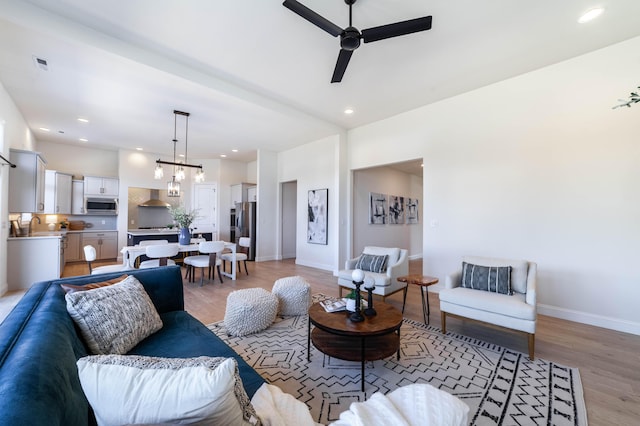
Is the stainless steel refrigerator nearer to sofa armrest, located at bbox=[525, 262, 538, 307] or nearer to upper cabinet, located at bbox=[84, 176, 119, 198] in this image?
upper cabinet, located at bbox=[84, 176, 119, 198]

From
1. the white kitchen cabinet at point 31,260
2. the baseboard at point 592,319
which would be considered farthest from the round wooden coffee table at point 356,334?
the white kitchen cabinet at point 31,260

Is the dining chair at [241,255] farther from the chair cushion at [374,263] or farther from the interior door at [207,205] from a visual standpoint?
the chair cushion at [374,263]

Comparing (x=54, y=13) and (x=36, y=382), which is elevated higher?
(x=54, y=13)

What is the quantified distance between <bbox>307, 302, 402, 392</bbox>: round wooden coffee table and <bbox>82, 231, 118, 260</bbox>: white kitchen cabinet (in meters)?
7.40

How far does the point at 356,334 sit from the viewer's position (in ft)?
6.67

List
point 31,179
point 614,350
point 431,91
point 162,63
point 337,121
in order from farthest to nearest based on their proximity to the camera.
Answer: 1. point 337,121
2. point 31,179
3. point 431,91
4. point 162,63
5. point 614,350

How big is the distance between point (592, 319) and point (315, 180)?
17.5ft

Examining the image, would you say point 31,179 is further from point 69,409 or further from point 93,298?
point 69,409

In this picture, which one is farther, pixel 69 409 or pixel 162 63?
pixel 162 63

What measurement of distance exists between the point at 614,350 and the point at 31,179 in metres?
8.19

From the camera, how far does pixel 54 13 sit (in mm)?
2689

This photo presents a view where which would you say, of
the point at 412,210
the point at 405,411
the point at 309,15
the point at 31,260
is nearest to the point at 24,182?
the point at 31,260

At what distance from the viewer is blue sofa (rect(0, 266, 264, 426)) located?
2.32 feet

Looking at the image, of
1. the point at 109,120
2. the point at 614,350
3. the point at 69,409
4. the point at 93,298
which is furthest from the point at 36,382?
the point at 109,120
